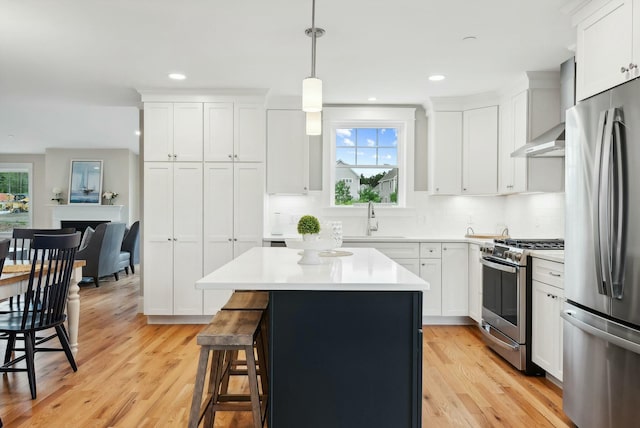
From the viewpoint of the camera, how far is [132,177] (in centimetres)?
950

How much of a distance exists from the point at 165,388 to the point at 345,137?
3.39 meters

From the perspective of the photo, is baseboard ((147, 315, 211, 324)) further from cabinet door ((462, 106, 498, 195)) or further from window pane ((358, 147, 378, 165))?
cabinet door ((462, 106, 498, 195))

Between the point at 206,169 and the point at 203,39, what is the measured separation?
62.5 inches

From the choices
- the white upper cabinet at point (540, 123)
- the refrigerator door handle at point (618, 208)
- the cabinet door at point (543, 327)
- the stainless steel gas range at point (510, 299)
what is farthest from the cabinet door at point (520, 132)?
the refrigerator door handle at point (618, 208)

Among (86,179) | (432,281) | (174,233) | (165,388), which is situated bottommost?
(165,388)

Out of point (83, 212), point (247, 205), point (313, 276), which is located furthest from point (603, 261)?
point (83, 212)

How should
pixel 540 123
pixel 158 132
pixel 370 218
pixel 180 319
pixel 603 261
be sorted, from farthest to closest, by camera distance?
1. pixel 370 218
2. pixel 180 319
3. pixel 158 132
4. pixel 540 123
5. pixel 603 261

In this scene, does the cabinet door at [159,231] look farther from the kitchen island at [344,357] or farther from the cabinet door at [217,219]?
the kitchen island at [344,357]

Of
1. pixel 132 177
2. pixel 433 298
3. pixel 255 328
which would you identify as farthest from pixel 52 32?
pixel 132 177

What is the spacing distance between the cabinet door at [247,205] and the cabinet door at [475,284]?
2193 mm

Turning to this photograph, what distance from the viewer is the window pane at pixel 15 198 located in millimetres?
10094

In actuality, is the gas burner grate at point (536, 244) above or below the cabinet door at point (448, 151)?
below

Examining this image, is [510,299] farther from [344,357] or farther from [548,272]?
[344,357]

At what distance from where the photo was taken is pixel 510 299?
3391 mm
